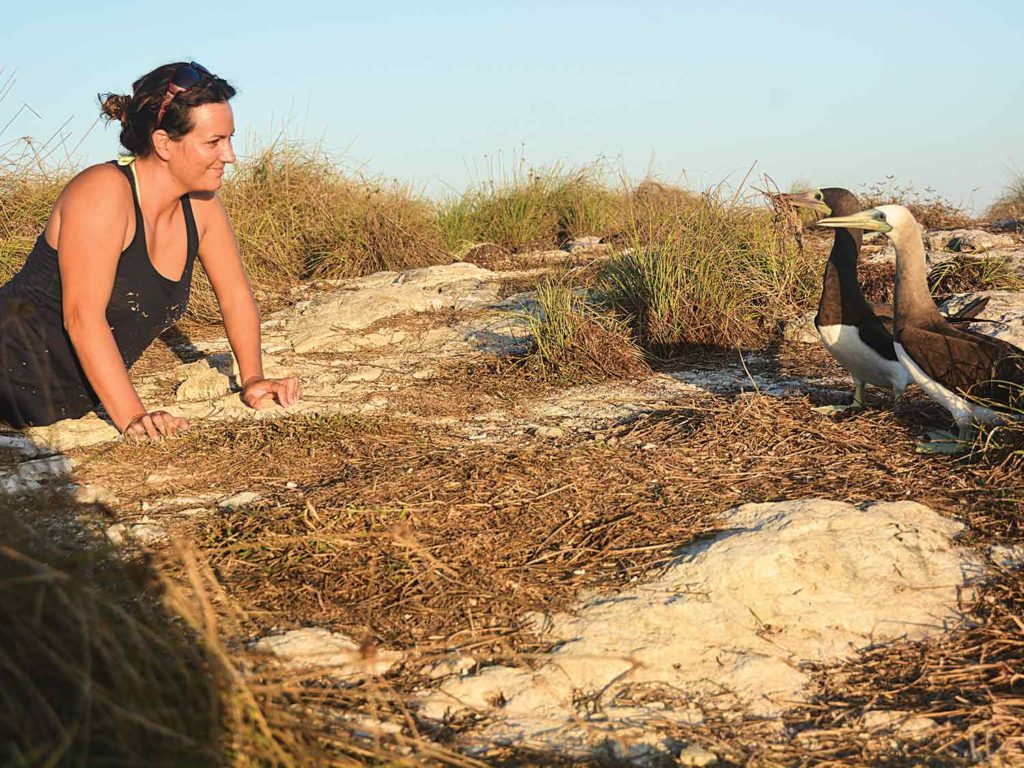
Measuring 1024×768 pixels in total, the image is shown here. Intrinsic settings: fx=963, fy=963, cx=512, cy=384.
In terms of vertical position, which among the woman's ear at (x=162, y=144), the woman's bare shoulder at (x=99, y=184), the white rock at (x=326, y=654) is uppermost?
the woman's ear at (x=162, y=144)

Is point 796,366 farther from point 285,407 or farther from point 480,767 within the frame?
point 480,767

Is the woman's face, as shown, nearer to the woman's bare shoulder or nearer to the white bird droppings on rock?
the woman's bare shoulder

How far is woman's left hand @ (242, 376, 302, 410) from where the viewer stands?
4043 mm

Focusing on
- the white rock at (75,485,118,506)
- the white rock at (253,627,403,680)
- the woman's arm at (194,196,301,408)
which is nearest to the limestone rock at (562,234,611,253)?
the woman's arm at (194,196,301,408)

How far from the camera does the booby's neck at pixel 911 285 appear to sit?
3613mm

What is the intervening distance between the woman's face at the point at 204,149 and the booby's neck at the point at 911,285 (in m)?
2.58

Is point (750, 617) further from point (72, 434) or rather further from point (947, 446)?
point (72, 434)

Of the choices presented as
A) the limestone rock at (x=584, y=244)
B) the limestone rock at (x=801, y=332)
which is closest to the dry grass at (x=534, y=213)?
the limestone rock at (x=584, y=244)

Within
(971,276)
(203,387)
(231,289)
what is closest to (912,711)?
(231,289)

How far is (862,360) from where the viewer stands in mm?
3945

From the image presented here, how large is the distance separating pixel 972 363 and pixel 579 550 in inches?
66.8

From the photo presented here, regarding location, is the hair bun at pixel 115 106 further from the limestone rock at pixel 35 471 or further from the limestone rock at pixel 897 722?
the limestone rock at pixel 897 722

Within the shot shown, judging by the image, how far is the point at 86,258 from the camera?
3.50 meters

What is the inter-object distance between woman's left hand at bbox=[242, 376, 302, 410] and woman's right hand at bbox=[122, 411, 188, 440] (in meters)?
0.57
